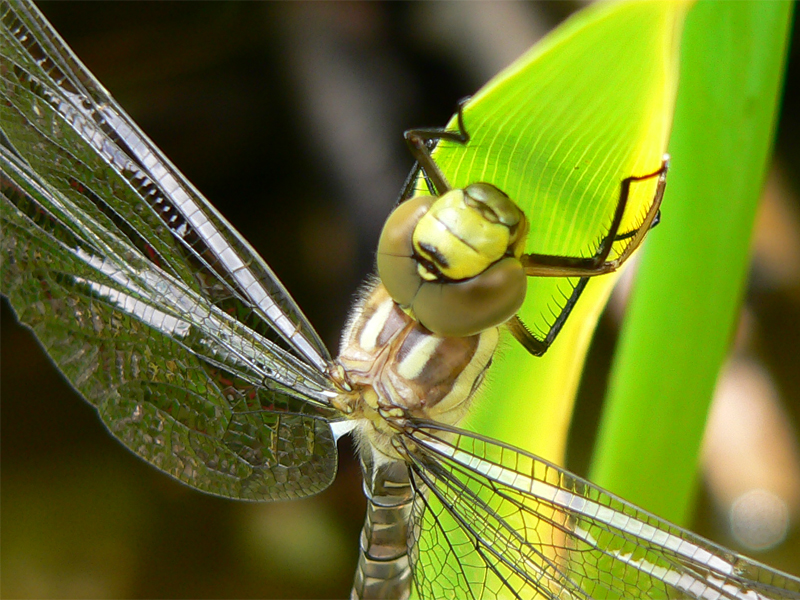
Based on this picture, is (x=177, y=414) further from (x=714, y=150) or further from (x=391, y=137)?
(x=391, y=137)

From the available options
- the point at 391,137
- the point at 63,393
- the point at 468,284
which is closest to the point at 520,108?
the point at 468,284

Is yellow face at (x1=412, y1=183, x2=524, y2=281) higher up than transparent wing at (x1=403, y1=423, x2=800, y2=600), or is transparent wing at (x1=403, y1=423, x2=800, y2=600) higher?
yellow face at (x1=412, y1=183, x2=524, y2=281)

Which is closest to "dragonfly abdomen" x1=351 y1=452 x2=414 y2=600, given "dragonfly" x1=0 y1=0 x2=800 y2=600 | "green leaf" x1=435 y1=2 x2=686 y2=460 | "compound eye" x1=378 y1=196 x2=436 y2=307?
"dragonfly" x1=0 y1=0 x2=800 y2=600

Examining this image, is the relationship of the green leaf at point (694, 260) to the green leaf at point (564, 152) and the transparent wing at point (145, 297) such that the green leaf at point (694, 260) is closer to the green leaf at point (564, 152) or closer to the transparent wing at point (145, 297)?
the green leaf at point (564, 152)

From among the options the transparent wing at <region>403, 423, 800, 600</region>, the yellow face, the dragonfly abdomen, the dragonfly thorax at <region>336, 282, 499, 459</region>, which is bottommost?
the dragonfly abdomen

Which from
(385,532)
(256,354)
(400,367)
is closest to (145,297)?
(256,354)

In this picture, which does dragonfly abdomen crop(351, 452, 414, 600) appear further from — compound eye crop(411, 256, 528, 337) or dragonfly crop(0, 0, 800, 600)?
compound eye crop(411, 256, 528, 337)

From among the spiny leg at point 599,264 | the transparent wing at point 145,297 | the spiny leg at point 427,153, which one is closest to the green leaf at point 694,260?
the spiny leg at point 599,264

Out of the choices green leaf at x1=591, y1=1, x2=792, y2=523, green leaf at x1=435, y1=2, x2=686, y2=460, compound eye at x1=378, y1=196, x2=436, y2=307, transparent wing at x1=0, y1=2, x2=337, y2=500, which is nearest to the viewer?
green leaf at x1=435, y1=2, x2=686, y2=460
